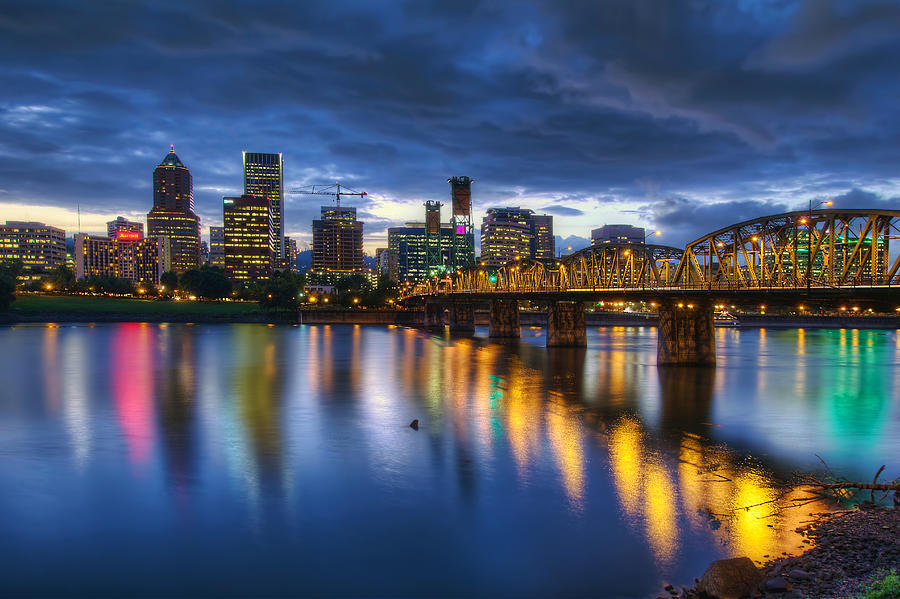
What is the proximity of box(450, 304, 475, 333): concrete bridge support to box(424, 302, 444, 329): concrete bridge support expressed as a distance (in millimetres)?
17323

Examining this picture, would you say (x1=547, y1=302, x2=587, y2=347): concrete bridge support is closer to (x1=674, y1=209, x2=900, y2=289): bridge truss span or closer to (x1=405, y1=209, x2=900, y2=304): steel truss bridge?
(x1=405, y1=209, x2=900, y2=304): steel truss bridge

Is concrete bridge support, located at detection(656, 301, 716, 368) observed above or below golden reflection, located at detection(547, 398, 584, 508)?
above

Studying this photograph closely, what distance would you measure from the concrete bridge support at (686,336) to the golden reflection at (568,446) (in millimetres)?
31539

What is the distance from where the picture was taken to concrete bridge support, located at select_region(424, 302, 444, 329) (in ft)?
581

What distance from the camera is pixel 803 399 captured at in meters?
48.5

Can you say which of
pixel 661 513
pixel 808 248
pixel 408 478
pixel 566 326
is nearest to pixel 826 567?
pixel 661 513

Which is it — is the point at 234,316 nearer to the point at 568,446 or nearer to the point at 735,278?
the point at 735,278

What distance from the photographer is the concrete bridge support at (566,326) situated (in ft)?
340

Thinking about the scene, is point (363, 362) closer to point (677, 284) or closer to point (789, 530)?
point (677, 284)

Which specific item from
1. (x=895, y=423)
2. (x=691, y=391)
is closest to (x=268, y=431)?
(x=691, y=391)

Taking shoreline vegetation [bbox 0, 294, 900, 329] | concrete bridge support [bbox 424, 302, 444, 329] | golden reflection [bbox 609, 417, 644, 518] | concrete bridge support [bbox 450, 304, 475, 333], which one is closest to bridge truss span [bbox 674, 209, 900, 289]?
golden reflection [bbox 609, 417, 644, 518]

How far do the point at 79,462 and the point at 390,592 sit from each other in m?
20.6

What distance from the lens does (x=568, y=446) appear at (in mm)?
30672

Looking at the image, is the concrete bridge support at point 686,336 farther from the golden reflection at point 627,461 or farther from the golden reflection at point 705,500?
the golden reflection at point 705,500
